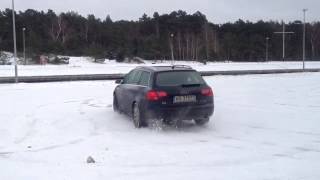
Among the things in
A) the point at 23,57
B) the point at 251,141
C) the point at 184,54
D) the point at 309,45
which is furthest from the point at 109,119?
the point at 309,45

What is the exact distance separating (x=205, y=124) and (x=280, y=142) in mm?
2775

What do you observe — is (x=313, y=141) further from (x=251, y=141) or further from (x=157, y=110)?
(x=157, y=110)

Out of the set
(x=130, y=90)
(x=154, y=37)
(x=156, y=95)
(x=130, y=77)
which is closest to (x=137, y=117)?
(x=156, y=95)

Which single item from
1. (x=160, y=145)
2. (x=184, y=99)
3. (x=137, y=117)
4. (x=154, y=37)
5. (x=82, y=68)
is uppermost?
(x=154, y=37)

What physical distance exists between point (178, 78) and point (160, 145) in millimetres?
2354

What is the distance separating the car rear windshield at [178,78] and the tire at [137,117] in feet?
2.84

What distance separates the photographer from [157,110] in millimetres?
10984

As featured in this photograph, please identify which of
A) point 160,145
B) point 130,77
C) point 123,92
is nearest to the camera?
point 160,145

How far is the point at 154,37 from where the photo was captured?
91750mm

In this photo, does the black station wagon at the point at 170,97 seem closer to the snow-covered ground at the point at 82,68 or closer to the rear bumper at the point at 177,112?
the rear bumper at the point at 177,112

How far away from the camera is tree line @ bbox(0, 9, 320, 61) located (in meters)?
79.9

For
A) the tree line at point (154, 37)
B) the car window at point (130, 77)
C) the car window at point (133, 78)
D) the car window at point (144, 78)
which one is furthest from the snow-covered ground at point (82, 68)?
the car window at point (144, 78)

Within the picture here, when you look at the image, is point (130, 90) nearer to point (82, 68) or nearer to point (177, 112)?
point (177, 112)

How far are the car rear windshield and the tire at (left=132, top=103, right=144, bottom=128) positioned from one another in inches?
34.0
